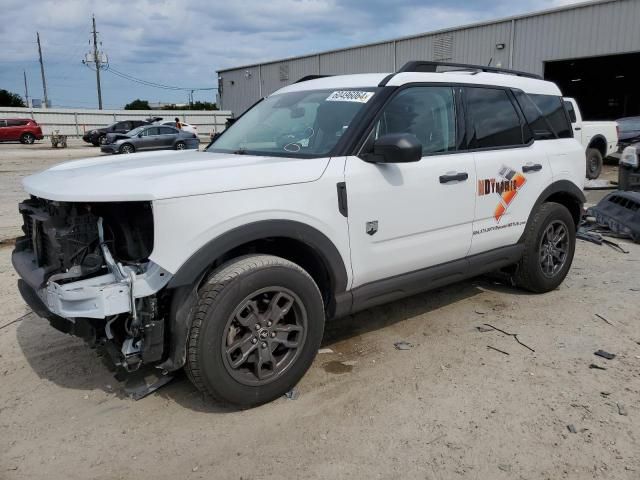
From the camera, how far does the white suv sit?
9.04ft

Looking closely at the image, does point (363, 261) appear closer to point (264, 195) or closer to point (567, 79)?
point (264, 195)

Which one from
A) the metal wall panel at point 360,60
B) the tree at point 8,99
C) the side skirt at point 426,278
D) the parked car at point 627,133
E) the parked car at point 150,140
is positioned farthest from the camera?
the tree at point 8,99

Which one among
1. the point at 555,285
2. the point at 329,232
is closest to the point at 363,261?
the point at 329,232

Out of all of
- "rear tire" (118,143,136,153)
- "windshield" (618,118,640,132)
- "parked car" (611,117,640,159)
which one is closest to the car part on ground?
"parked car" (611,117,640,159)

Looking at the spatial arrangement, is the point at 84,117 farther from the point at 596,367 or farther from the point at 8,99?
the point at 596,367

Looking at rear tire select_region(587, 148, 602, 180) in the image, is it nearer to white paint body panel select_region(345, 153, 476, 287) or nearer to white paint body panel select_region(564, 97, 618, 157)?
white paint body panel select_region(564, 97, 618, 157)

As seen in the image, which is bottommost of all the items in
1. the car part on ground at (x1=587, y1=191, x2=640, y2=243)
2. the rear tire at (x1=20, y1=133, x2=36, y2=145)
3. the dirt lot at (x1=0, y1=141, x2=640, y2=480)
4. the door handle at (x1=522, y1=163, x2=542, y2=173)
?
A: the dirt lot at (x1=0, y1=141, x2=640, y2=480)

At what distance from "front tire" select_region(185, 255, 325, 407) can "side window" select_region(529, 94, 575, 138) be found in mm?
3000

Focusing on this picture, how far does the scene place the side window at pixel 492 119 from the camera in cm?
416

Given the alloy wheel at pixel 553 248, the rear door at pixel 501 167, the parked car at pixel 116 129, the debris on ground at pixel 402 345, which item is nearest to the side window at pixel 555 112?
the rear door at pixel 501 167

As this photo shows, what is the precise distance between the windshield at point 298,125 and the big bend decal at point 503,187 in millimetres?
1221

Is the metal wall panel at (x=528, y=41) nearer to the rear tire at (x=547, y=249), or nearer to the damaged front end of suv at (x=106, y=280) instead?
the rear tire at (x=547, y=249)

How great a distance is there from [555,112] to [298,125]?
2.64 metres

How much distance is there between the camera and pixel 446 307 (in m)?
4.75
